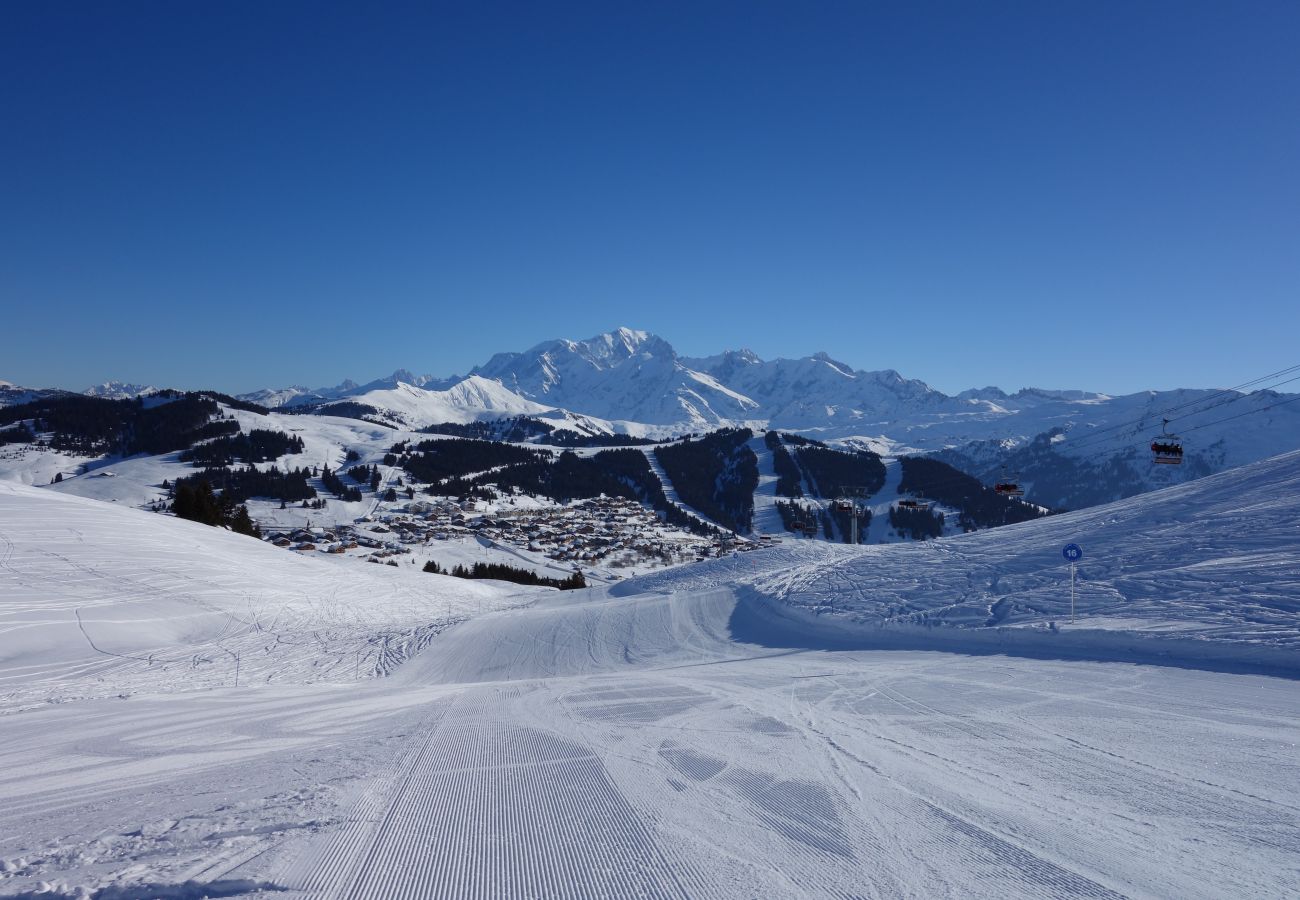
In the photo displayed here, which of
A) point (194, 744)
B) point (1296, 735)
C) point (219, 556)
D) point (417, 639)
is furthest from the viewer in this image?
point (219, 556)

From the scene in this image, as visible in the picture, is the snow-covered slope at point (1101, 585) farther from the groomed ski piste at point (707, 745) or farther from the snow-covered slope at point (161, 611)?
the snow-covered slope at point (161, 611)

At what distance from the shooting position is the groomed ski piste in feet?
14.0

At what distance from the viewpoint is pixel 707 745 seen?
767cm

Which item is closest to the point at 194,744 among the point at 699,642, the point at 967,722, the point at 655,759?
the point at 655,759

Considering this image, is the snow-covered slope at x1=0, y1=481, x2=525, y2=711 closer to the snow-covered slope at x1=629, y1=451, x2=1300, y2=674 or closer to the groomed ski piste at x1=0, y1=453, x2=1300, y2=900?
the groomed ski piste at x1=0, y1=453, x2=1300, y2=900

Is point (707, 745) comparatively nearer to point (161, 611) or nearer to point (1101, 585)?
point (1101, 585)

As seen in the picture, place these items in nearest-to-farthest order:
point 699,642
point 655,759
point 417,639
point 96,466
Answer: point 655,759, point 699,642, point 417,639, point 96,466

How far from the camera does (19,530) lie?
25.2 m

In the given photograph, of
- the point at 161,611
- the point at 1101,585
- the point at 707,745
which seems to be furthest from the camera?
the point at 161,611

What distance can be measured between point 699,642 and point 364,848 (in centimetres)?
1702

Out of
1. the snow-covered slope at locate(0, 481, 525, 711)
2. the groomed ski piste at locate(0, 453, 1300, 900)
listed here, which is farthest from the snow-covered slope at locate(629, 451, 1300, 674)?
the snow-covered slope at locate(0, 481, 525, 711)

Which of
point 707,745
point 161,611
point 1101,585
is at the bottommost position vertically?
point 161,611

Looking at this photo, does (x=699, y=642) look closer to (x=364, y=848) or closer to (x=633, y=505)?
(x=364, y=848)

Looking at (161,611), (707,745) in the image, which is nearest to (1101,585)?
(707,745)
